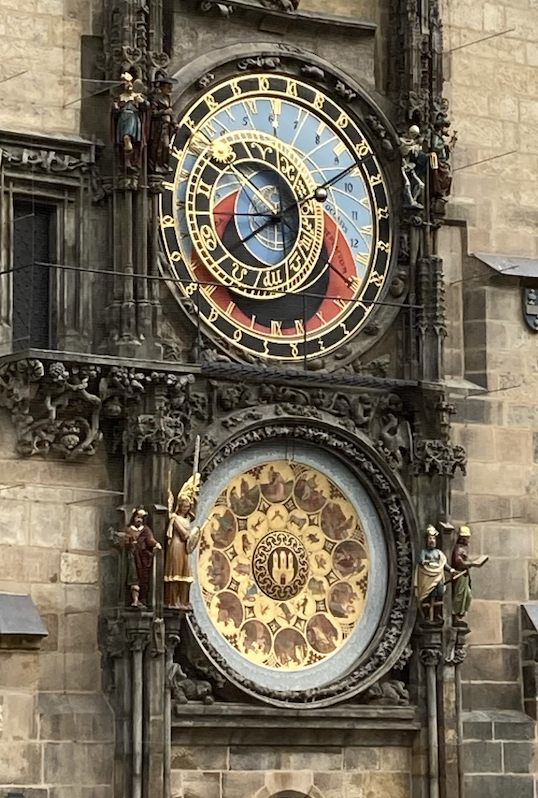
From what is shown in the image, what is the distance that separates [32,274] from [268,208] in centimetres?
206

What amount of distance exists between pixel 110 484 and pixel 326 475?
6.18ft

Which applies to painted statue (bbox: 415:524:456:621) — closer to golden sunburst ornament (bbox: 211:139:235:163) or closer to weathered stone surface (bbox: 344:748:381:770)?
weathered stone surface (bbox: 344:748:381:770)

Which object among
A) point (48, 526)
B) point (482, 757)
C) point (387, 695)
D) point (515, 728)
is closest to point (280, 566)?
point (387, 695)

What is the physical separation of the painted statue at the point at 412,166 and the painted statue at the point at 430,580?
2.66m

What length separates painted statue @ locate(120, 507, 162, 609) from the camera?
1977 centimetres

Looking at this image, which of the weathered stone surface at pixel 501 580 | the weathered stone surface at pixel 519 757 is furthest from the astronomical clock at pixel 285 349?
the weathered stone surface at pixel 519 757

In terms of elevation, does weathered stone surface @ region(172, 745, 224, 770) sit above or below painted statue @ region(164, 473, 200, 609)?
below

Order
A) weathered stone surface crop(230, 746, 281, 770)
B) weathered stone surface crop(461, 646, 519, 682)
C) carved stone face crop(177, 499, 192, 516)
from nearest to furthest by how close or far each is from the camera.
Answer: carved stone face crop(177, 499, 192, 516) < weathered stone surface crop(230, 746, 281, 770) < weathered stone surface crop(461, 646, 519, 682)

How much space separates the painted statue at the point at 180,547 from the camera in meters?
19.9

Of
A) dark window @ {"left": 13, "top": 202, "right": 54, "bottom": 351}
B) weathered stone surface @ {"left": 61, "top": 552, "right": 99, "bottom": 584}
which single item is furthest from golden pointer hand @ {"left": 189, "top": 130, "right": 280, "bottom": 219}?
weathered stone surface @ {"left": 61, "top": 552, "right": 99, "bottom": 584}

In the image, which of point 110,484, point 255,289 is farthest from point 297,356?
point 110,484

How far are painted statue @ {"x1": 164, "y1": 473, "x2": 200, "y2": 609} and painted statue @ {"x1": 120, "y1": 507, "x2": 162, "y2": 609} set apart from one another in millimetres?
154

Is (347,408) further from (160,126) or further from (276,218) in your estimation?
(160,126)

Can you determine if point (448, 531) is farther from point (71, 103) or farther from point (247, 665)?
point (71, 103)
